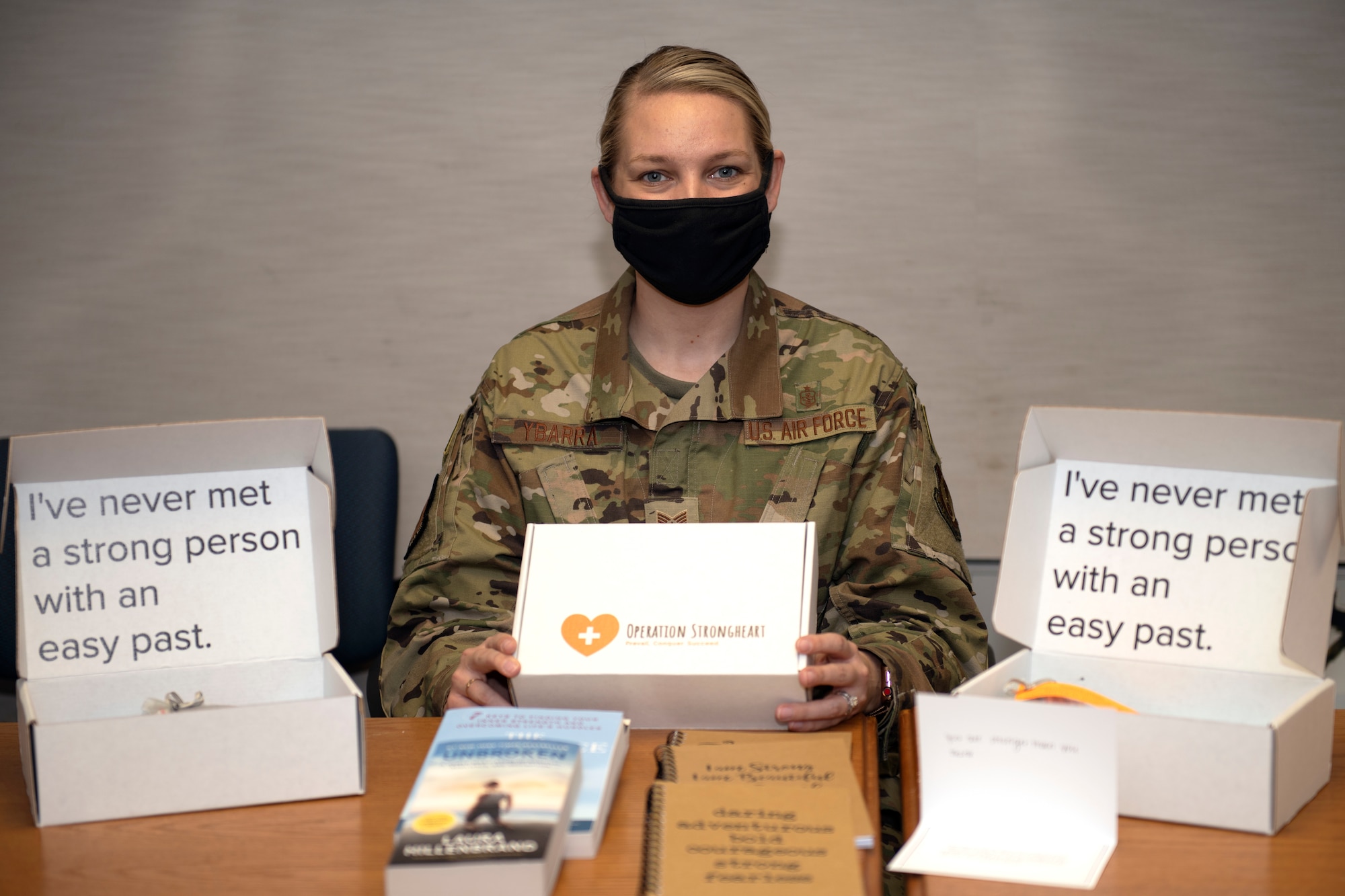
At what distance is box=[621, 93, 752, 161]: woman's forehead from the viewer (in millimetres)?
1662

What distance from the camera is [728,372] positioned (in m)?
1.75

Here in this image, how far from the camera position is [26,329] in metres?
2.62

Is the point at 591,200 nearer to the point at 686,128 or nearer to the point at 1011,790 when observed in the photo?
the point at 686,128

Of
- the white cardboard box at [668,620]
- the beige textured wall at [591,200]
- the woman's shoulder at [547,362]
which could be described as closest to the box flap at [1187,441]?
the white cardboard box at [668,620]

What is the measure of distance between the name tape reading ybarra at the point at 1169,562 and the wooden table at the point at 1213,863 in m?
0.18

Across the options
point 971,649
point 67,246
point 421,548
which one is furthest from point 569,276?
point 971,649

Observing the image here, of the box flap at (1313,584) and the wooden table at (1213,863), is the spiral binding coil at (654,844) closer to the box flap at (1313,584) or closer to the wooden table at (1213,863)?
the wooden table at (1213,863)

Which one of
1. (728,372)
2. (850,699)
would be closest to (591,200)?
(728,372)

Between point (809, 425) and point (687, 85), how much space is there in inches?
22.7

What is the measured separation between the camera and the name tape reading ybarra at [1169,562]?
43.1 inches

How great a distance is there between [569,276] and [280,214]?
0.71 meters

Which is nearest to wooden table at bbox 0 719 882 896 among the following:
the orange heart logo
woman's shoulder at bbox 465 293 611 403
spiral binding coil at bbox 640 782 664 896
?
spiral binding coil at bbox 640 782 664 896

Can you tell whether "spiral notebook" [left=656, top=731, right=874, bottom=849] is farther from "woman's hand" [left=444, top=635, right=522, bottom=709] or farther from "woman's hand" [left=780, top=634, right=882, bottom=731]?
→ "woman's hand" [left=444, top=635, right=522, bottom=709]

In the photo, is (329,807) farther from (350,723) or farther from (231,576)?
(231,576)
